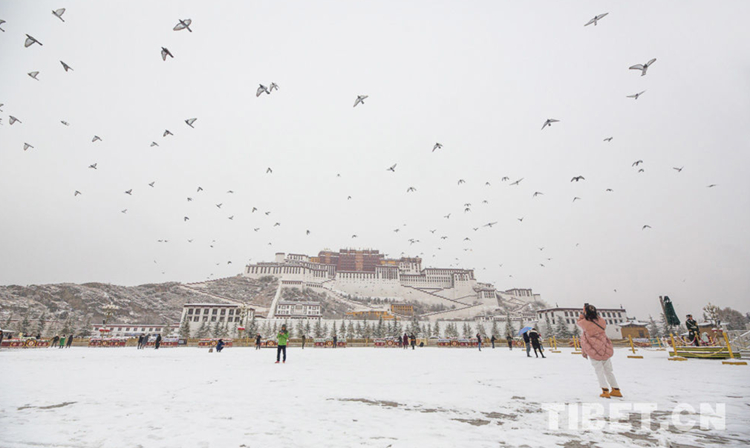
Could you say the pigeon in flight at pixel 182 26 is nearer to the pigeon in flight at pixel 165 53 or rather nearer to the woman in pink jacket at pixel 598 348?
the pigeon in flight at pixel 165 53

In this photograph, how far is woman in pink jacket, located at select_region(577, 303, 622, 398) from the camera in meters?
6.11

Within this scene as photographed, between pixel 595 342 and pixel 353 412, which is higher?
pixel 595 342

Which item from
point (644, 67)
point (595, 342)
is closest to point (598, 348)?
point (595, 342)

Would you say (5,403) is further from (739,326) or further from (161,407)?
(739,326)

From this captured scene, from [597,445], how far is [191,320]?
3991 inches

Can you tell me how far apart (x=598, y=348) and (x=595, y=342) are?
0.40ft

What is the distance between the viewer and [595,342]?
643 cm

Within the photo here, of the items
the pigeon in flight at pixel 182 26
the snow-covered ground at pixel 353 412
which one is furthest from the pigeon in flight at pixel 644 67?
the pigeon in flight at pixel 182 26

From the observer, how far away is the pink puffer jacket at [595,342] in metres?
6.32

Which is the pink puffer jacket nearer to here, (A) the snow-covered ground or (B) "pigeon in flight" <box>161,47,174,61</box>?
(A) the snow-covered ground

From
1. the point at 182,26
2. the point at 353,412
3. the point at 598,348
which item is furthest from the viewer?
the point at 182,26

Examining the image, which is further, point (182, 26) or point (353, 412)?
point (182, 26)

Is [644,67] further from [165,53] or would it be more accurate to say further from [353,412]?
[165,53]

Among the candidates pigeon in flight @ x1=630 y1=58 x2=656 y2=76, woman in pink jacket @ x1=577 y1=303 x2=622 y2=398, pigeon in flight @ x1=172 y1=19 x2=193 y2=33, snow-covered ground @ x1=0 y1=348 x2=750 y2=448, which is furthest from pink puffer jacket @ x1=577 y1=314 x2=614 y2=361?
pigeon in flight @ x1=172 y1=19 x2=193 y2=33
